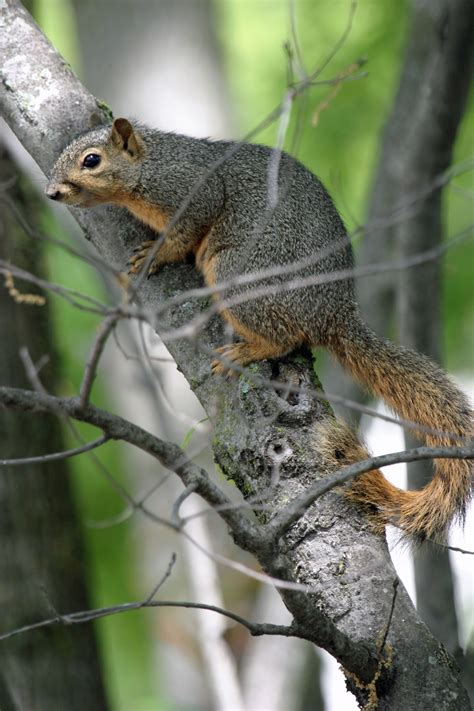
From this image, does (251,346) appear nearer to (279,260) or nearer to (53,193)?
(279,260)

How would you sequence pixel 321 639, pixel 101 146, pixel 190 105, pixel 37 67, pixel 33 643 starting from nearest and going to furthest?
pixel 321 639
pixel 37 67
pixel 101 146
pixel 33 643
pixel 190 105

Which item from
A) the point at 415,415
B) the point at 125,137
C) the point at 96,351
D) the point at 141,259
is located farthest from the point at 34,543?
the point at 96,351

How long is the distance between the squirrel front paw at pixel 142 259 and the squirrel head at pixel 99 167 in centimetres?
24

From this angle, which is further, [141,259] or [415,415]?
[141,259]

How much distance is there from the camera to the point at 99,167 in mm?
3125

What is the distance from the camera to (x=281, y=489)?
7.17 feet

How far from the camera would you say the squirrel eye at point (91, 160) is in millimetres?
3035

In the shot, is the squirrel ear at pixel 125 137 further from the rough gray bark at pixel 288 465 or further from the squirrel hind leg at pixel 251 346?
the squirrel hind leg at pixel 251 346

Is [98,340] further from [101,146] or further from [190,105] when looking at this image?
[190,105]

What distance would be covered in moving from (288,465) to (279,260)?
82cm

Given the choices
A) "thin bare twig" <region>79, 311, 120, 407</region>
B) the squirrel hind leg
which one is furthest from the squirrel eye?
"thin bare twig" <region>79, 311, 120, 407</region>

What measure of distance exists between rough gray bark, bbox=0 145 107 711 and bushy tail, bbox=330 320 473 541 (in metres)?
1.64

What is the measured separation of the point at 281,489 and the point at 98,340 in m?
0.79

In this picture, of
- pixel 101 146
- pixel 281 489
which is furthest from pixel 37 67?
pixel 281 489
